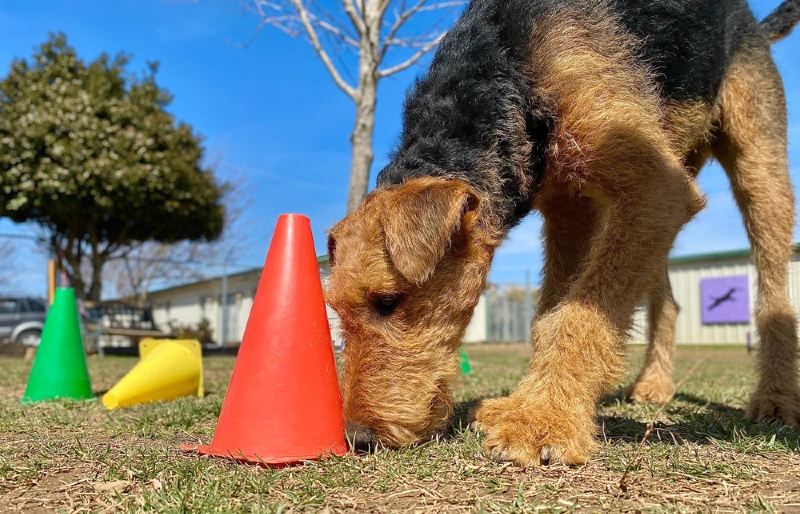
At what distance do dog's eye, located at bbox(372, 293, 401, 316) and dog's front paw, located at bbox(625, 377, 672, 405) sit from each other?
2.52m

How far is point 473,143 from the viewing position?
2.58m

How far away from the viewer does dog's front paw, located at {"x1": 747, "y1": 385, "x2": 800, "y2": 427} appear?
9.95ft

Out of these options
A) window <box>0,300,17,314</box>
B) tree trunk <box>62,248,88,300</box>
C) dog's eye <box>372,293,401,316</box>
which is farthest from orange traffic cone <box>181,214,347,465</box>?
window <box>0,300,17,314</box>

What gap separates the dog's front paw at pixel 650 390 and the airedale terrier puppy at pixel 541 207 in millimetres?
822

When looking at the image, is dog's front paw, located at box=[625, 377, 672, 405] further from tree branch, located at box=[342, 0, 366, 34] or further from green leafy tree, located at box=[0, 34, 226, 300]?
green leafy tree, located at box=[0, 34, 226, 300]

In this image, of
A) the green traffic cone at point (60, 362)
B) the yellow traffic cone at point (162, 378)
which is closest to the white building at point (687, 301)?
the green traffic cone at point (60, 362)

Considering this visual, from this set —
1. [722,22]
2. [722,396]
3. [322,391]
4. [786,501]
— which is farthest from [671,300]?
[322,391]

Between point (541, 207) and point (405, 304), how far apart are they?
1.43m

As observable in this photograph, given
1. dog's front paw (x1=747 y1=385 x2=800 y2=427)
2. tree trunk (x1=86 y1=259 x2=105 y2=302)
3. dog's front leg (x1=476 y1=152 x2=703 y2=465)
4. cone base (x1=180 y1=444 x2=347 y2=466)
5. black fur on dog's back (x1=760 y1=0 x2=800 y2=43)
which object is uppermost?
black fur on dog's back (x1=760 y1=0 x2=800 y2=43)

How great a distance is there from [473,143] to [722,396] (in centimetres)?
316

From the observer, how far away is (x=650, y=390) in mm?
4051

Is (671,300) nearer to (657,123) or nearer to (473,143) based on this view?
(657,123)

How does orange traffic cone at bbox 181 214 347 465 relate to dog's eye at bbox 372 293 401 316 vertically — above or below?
below

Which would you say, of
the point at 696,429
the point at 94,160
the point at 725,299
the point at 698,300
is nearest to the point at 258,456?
the point at 696,429
